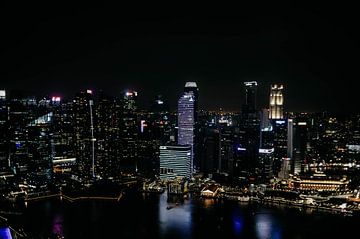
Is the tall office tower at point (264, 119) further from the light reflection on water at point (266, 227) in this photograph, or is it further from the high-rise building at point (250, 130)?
the light reflection on water at point (266, 227)

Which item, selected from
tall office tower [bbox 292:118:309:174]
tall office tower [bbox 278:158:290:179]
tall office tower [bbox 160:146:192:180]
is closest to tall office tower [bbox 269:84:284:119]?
tall office tower [bbox 292:118:309:174]

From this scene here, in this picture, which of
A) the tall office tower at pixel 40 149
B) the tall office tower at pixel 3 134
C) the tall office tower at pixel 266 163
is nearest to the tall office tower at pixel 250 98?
the tall office tower at pixel 266 163

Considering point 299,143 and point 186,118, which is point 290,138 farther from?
point 186,118

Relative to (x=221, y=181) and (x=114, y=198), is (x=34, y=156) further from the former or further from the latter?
(x=221, y=181)

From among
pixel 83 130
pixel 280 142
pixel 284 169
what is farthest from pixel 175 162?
pixel 280 142

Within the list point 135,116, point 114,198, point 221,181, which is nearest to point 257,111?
point 135,116
